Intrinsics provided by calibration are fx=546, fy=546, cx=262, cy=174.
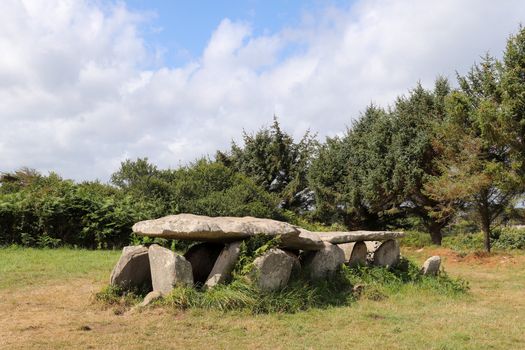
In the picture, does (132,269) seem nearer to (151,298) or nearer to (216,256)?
(151,298)

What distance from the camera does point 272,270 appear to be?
9.07 metres

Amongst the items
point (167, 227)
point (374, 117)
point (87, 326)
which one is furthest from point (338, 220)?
point (87, 326)

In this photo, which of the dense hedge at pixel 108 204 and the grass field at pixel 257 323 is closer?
the grass field at pixel 257 323

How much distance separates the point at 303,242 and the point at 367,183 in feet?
45.1

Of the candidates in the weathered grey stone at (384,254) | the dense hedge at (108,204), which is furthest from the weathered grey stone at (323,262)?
the dense hedge at (108,204)

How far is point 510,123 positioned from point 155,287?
12589mm

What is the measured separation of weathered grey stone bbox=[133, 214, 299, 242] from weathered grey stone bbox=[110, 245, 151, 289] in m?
0.42

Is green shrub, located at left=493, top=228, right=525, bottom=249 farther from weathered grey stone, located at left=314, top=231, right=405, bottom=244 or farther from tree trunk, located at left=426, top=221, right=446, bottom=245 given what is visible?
weathered grey stone, located at left=314, top=231, right=405, bottom=244

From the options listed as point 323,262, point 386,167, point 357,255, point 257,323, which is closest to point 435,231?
point 386,167

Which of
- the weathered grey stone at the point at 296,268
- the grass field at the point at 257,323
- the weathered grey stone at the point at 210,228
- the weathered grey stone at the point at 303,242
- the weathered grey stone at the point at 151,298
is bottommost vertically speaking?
the grass field at the point at 257,323

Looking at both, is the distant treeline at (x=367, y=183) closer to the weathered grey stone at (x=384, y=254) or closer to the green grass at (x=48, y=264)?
the green grass at (x=48, y=264)

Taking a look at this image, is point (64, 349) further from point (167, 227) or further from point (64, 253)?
point (64, 253)

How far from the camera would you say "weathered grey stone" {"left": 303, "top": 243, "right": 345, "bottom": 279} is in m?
10.3

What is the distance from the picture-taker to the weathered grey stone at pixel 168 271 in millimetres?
8781
